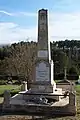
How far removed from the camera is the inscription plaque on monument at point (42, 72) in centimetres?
1911

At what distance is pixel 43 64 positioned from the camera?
19125 mm

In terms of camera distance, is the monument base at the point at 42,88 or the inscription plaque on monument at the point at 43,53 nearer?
the monument base at the point at 42,88

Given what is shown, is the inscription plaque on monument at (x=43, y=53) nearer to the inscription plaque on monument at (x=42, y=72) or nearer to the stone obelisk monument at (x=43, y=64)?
the stone obelisk monument at (x=43, y=64)

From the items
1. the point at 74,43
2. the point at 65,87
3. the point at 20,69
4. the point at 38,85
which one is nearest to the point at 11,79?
the point at 20,69

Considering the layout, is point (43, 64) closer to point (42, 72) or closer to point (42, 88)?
point (42, 72)

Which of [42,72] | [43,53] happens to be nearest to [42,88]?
[42,72]

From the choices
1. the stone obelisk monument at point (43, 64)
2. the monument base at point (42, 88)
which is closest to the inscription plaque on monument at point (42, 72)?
the stone obelisk monument at point (43, 64)

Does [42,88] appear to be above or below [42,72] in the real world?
below

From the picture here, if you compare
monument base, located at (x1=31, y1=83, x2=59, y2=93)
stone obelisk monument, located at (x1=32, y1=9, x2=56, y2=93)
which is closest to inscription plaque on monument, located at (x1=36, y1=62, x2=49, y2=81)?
stone obelisk monument, located at (x1=32, y1=9, x2=56, y2=93)

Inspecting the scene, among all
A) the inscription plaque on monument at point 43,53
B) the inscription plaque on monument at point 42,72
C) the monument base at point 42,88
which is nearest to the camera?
the monument base at point 42,88

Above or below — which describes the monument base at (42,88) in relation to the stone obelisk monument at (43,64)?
below

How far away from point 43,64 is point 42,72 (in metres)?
0.56

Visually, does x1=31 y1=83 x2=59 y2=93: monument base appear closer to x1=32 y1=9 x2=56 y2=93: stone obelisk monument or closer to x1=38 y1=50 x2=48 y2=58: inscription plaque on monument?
x1=32 y1=9 x2=56 y2=93: stone obelisk monument

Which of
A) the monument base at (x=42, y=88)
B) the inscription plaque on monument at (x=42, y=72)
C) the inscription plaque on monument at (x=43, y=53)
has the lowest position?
the monument base at (x=42, y=88)
